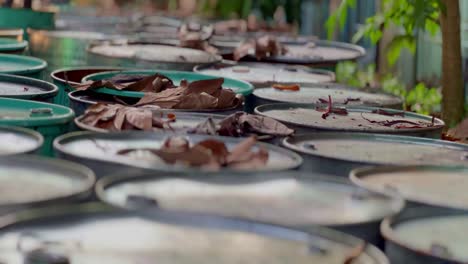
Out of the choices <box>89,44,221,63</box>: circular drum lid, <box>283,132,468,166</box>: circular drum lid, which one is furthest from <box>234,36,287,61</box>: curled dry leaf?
<box>283,132,468,166</box>: circular drum lid

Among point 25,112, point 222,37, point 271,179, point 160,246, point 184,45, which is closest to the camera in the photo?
point 160,246

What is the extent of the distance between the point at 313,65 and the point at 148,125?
13.9 ft

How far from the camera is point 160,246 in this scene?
9.02 feet

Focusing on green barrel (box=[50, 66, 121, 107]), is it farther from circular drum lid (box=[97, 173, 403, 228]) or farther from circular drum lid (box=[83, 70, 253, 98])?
circular drum lid (box=[97, 173, 403, 228])

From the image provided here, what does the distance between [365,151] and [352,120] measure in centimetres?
89

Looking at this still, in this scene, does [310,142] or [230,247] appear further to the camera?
[310,142]

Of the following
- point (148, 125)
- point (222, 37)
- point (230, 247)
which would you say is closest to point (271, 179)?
point (230, 247)

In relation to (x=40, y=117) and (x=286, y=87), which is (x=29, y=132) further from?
(x=286, y=87)

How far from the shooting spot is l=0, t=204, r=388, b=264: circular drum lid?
268 cm

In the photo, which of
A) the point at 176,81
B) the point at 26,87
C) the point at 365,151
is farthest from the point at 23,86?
the point at 365,151

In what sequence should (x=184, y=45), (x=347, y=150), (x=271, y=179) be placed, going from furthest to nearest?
(x=184, y=45) < (x=347, y=150) < (x=271, y=179)

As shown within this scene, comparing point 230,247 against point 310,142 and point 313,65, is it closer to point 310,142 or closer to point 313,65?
point 310,142

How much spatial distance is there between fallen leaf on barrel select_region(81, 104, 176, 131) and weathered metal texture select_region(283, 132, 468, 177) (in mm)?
586

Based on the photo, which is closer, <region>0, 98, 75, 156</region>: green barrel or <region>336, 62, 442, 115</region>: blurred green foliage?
<region>0, 98, 75, 156</region>: green barrel
